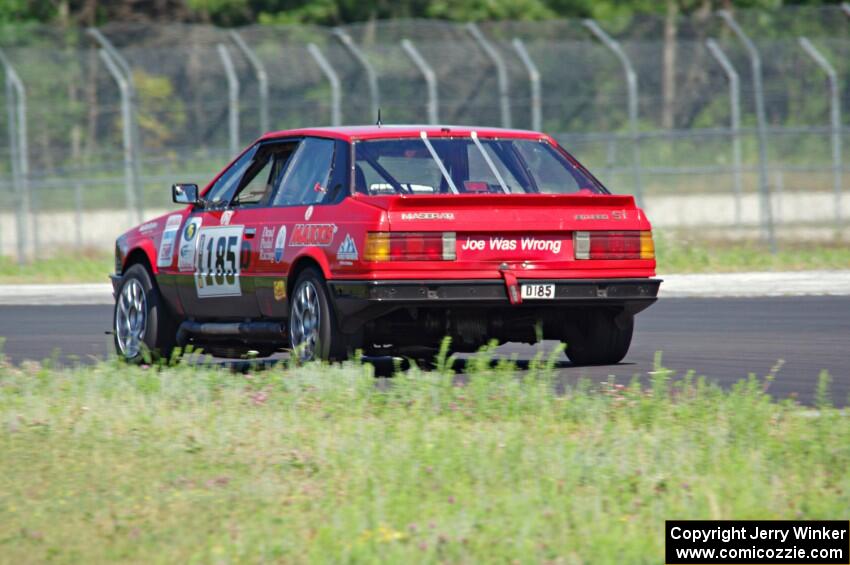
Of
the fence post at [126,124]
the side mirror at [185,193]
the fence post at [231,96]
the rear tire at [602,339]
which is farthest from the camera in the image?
the fence post at [231,96]

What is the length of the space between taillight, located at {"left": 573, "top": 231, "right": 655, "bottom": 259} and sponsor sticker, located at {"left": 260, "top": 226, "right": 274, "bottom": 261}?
1.98 metres

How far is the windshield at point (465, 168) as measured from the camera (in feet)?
34.3

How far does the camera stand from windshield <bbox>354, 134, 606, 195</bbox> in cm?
1046

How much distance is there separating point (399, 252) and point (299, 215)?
3.33 feet

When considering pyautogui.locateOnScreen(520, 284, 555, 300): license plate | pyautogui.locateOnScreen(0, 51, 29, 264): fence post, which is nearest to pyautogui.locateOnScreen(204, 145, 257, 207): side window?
pyautogui.locateOnScreen(520, 284, 555, 300): license plate

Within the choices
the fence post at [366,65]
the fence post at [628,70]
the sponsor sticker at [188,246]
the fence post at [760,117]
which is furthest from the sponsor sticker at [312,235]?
the fence post at [366,65]

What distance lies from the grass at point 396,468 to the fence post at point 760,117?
14588mm

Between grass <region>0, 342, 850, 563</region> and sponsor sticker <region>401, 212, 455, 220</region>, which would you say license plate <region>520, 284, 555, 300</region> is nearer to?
sponsor sticker <region>401, 212, 455, 220</region>

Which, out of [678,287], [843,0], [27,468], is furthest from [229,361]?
[843,0]

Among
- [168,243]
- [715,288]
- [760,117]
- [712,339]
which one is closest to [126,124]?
[760,117]

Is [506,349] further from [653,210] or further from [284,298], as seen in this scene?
[653,210]

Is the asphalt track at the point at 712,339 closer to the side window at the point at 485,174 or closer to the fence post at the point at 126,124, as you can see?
the side window at the point at 485,174

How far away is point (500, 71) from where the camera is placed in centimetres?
2527

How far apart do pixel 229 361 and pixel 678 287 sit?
7.96 m
